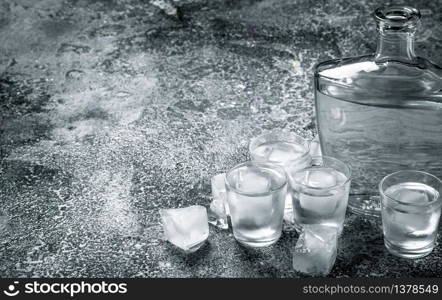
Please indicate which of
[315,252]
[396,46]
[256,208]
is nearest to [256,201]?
[256,208]

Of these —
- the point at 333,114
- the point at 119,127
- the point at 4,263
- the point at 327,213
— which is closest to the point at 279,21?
the point at 119,127

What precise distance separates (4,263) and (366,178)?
2.08ft

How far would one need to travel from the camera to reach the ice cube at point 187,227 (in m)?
1.30

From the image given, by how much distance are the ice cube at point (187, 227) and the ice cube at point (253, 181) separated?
9cm

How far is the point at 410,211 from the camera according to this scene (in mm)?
1184

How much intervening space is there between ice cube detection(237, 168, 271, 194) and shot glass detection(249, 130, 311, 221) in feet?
0.18

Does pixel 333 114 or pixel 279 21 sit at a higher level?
pixel 333 114

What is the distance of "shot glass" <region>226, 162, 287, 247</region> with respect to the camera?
1227 millimetres

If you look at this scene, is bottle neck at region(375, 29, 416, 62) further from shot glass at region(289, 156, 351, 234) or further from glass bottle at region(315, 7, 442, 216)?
shot glass at region(289, 156, 351, 234)

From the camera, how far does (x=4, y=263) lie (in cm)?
129

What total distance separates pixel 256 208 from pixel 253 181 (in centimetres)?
6

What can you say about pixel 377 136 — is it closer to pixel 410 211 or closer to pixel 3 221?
pixel 410 211

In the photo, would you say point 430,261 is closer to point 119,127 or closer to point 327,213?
point 327,213

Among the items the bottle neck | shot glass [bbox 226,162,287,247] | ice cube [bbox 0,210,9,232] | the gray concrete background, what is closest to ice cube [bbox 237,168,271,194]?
shot glass [bbox 226,162,287,247]
